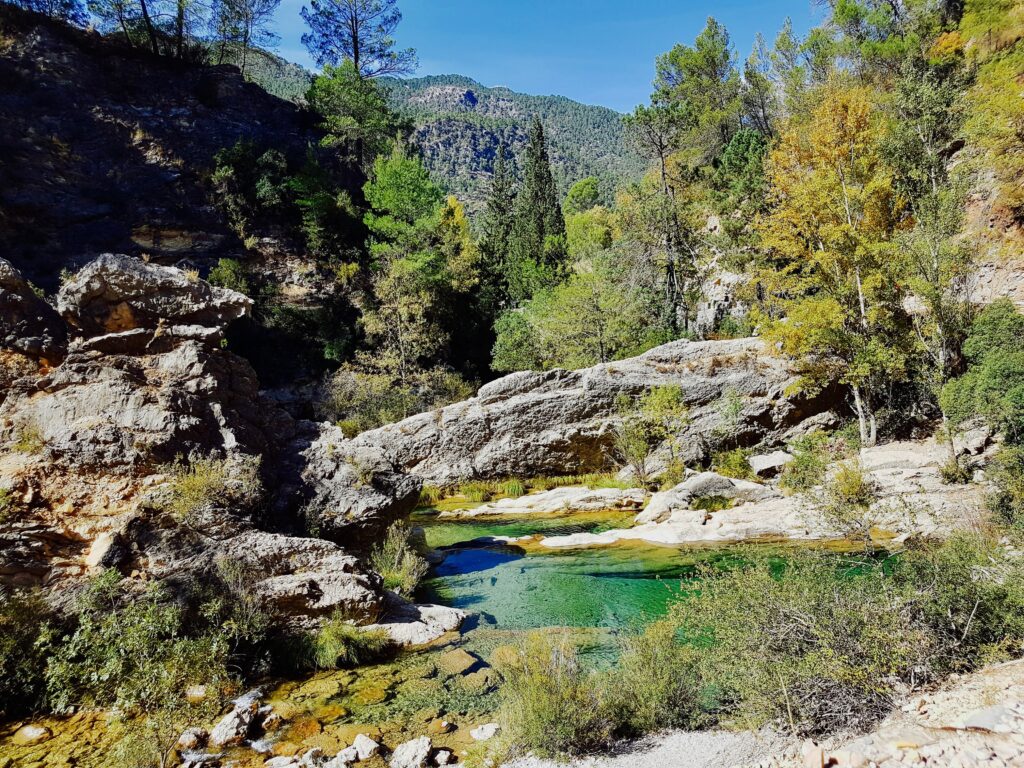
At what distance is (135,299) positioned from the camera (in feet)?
38.0

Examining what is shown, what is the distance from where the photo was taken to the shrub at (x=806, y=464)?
14.3 metres

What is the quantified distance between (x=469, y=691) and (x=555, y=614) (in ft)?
10.9

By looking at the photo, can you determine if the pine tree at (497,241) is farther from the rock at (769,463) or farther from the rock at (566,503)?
the rock at (769,463)

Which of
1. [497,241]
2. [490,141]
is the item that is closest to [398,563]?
[497,241]

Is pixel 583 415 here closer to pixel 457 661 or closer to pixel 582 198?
pixel 457 661

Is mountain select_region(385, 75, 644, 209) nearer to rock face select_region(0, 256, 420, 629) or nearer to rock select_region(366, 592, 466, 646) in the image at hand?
rock face select_region(0, 256, 420, 629)

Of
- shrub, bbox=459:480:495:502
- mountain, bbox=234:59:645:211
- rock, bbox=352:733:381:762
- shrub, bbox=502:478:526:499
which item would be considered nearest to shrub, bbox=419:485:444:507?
shrub, bbox=459:480:495:502

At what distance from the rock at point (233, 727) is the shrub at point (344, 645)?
1.49 meters

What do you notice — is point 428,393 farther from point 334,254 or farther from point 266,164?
point 266,164

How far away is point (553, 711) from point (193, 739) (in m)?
4.42

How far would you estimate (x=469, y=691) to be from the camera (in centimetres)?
734

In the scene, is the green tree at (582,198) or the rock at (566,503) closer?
the rock at (566,503)

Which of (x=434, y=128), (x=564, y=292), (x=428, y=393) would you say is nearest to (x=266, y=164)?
(x=428, y=393)

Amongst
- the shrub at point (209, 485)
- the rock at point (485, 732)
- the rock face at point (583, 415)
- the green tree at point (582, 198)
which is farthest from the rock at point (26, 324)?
the green tree at point (582, 198)
